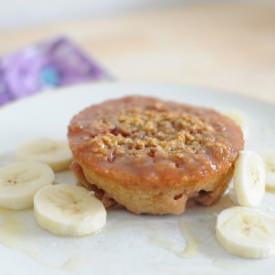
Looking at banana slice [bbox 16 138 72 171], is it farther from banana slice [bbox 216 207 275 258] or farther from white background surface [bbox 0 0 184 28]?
white background surface [bbox 0 0 184 28]

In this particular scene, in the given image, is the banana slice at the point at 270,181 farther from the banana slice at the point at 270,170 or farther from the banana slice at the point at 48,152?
the banana slice at the point at 48,152

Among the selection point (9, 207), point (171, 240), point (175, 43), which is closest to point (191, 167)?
point (171, 240)

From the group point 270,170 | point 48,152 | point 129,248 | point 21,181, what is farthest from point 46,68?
point 129,248

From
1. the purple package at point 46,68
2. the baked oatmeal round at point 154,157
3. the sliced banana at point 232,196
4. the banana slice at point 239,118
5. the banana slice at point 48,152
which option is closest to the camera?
the baked oatmeal round at point 154,157

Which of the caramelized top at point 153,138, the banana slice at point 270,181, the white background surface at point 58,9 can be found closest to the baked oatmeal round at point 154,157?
the caramelized top at point 153,138

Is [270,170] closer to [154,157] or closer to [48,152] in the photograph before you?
[154,157]

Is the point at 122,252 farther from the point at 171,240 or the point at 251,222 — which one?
the point at 251,222

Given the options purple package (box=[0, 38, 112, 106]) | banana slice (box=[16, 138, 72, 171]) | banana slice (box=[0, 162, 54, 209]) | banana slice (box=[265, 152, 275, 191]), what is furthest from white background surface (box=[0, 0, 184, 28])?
banana slice (box=[265, 152, 275, 191])
